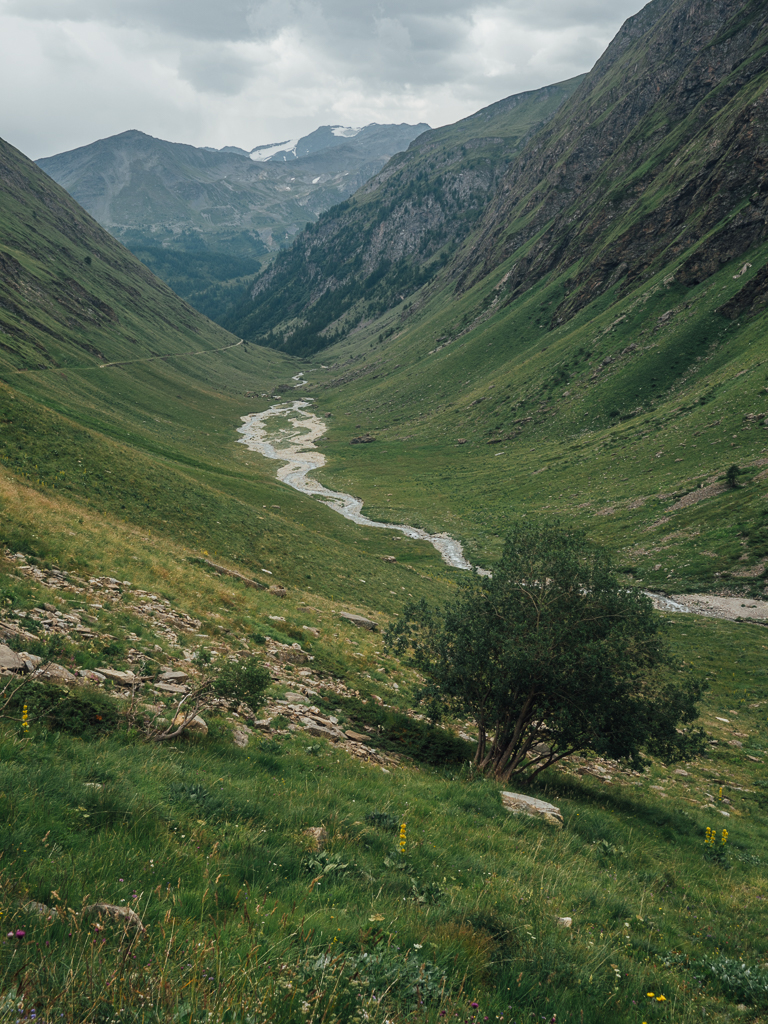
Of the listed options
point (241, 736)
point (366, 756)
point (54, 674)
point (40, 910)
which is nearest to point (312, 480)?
point (366, 756)

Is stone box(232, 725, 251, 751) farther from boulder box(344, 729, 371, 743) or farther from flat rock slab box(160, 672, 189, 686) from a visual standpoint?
boulder box(344, 729, 371, 743)

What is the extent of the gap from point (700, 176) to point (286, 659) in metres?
139

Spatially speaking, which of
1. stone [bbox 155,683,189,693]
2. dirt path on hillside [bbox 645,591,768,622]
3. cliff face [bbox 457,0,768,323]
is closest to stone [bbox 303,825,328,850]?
stone [bbox 155,683,189,693]

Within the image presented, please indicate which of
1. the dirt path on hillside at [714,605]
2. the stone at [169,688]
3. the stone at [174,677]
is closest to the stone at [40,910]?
the stone at [169,688]

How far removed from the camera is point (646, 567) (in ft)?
153

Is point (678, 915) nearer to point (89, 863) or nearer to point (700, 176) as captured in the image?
point (89, 863)

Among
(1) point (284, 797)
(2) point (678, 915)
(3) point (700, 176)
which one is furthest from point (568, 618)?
(3) point (700, 176)

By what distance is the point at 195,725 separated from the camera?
10.4 m

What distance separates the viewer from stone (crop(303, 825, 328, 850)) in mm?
7177

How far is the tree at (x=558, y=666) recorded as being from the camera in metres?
13.7

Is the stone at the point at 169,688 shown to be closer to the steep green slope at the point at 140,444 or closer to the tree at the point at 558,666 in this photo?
the tree at the point at 558,666

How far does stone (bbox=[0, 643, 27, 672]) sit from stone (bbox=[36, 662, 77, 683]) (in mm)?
316

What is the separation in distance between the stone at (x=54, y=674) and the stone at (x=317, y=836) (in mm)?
5483

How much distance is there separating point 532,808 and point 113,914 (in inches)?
396
